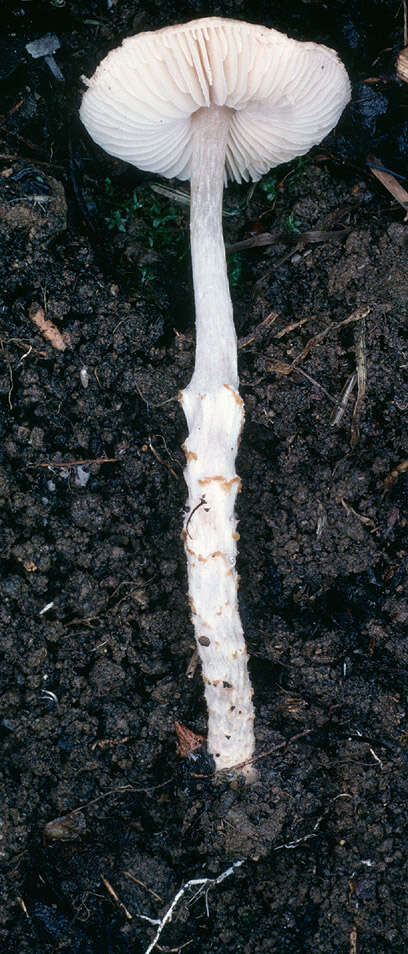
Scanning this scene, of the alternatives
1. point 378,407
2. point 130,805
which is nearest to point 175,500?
point 378,407

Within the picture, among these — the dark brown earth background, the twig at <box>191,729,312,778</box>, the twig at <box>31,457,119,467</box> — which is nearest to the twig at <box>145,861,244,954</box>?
the dark brown earth background

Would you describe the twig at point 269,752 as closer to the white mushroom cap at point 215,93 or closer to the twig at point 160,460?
the twig at point 160,460

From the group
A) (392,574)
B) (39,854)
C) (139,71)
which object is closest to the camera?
(139,71)

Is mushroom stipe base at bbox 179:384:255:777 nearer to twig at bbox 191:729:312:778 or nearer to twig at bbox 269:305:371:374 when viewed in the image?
twig at bbox 191:729:312:778

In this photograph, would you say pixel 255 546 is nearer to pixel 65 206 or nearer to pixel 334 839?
pixel 334 839

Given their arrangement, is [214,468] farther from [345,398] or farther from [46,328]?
[46,328]

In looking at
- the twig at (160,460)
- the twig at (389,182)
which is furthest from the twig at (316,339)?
the twig at (160,460)

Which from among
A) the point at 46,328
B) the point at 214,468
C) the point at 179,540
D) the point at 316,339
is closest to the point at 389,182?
the point at 316,339
